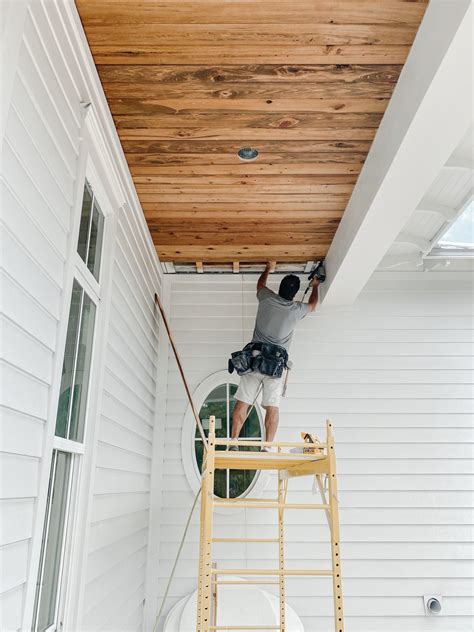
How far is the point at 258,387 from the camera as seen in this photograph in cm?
418

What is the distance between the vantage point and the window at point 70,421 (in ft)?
6.83

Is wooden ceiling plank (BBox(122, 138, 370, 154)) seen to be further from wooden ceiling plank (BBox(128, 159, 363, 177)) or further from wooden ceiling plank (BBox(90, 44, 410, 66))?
wooden ceiling plank (BBox(90, 44, 410, 66))

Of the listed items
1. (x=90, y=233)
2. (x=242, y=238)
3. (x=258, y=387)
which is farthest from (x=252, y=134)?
(x=258, y=387)

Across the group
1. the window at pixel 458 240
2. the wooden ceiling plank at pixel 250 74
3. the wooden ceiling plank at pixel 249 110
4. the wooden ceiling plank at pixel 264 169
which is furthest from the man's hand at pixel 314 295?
the wooden ceiling plank at pixel 250 74

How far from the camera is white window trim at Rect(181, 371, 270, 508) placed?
169 inches

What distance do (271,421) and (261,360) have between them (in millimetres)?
498

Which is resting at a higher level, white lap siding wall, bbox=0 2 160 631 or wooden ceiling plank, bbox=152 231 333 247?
wooden ceiling plank, bbox=152 231 333 247

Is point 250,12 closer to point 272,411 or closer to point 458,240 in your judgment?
point 272,411

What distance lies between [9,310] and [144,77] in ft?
5.33

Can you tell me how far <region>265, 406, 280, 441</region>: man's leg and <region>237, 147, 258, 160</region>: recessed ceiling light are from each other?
6.41ft

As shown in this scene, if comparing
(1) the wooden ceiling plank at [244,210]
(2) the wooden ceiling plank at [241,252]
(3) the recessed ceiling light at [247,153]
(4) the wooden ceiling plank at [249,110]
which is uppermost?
(4) the wooden ceiling plank at [249,110]

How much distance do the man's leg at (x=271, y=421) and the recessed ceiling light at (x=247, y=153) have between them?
1.95 m

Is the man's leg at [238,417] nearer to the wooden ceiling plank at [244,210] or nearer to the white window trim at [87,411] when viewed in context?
the wooden ceiling plank at [244,210]

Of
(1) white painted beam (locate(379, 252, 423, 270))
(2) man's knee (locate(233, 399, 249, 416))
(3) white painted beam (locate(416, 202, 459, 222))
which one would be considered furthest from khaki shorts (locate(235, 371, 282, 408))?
(3) white painted beam (locate(416, 202, 459, 222))
